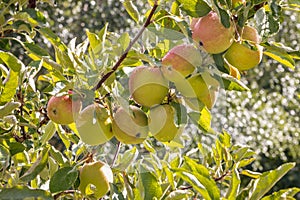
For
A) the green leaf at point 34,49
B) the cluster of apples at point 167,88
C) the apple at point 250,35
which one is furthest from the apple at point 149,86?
the green leaf at point 34,49

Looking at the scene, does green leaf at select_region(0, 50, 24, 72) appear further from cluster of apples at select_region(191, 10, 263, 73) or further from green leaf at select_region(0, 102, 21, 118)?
cluster of apples at select_region(191, 10, 263, 73)

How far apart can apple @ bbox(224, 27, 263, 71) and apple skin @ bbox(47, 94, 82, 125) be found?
0.23 meters

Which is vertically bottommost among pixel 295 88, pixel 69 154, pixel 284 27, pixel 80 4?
pixel 295 88

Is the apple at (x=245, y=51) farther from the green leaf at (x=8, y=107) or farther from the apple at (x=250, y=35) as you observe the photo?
the green leaf at (x=8, y=107)

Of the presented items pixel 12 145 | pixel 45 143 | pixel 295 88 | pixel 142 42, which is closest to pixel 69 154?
pixel 45 143

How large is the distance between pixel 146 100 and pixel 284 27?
13.0 feet

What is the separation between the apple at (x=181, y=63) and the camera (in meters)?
0.72

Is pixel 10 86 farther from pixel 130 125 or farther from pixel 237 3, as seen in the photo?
pixel 237 3

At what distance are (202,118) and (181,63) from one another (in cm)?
13

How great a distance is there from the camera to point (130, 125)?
772 millimetres

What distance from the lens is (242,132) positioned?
3910 mm

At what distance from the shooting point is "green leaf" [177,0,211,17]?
0.71 metres

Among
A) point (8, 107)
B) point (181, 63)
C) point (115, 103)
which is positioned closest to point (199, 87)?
point (181, 63)

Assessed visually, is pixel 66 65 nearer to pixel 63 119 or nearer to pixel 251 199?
pixel 63 119
